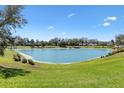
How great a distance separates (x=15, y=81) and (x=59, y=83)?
3.62 ft

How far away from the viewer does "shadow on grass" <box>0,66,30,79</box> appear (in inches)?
378

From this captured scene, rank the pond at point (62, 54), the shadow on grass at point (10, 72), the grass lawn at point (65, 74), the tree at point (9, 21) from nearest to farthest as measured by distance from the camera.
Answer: the grass lawn at point (65, 74), the shadow on grass at point (10, 72), the tree at point (9, 21), the pond at point (62, 54)

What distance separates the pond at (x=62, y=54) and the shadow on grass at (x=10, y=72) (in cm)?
54

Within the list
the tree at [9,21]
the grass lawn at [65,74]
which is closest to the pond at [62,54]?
the grass lawn at [65,74]

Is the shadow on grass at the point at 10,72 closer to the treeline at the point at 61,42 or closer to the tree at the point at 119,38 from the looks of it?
the treeline at the point at 61,42

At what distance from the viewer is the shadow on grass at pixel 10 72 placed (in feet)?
31.5

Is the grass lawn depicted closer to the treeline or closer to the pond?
the pond

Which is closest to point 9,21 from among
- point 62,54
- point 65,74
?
point 62,54

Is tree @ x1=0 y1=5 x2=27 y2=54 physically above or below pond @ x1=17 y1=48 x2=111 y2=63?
above

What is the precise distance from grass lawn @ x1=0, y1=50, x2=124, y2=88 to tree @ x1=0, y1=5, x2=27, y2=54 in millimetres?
361

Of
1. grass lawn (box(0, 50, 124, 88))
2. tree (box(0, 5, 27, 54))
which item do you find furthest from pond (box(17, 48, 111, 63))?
tree (box(0, 5, 27, 54))

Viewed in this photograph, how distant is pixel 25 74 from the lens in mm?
9625

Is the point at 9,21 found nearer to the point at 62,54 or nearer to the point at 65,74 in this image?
the point at 62,54

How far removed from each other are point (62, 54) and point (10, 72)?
145cm
